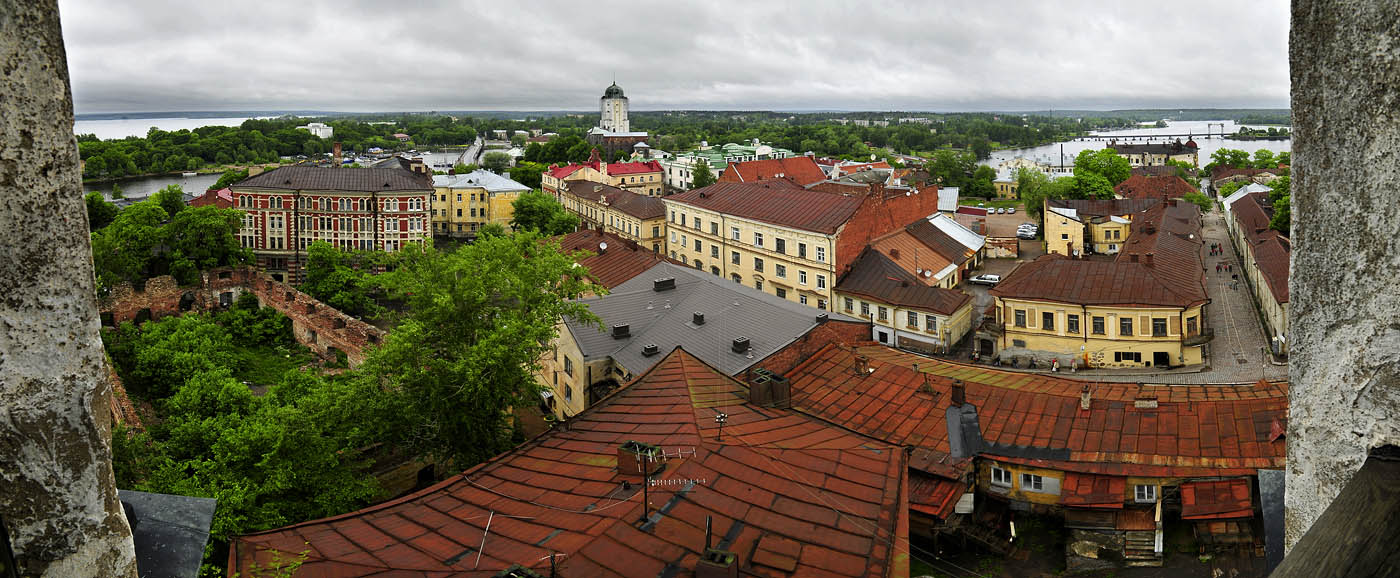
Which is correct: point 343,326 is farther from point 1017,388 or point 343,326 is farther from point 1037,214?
point 1037,214

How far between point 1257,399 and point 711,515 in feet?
40.6

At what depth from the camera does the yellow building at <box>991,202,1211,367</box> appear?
96.7ft

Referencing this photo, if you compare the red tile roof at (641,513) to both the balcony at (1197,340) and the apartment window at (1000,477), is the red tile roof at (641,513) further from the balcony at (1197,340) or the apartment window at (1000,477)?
the balcony at (1197,340)

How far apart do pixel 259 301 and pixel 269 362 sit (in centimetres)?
769

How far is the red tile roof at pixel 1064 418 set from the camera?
16.3m

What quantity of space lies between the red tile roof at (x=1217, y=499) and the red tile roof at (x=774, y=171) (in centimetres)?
5183

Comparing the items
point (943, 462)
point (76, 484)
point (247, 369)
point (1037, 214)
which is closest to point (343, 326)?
point (247, 369)

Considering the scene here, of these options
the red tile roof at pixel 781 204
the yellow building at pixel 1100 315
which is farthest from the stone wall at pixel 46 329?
the red tile roof at pixel 781 204

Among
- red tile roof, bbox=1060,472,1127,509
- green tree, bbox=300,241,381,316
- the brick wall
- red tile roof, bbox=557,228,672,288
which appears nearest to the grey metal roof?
red tile roof, bbox=557,228,672,288

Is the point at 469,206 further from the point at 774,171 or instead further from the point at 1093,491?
the point at 1093,491

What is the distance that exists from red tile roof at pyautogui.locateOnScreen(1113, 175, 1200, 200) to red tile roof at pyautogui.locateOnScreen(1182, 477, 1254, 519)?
5708cm

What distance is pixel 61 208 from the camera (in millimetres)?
3061

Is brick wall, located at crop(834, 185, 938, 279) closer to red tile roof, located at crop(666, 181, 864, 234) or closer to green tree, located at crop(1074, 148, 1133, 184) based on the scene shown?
red tile roof, located at crop(666, 181, 864, 234)

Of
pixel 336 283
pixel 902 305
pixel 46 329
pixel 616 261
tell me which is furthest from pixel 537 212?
pixel 46 329
